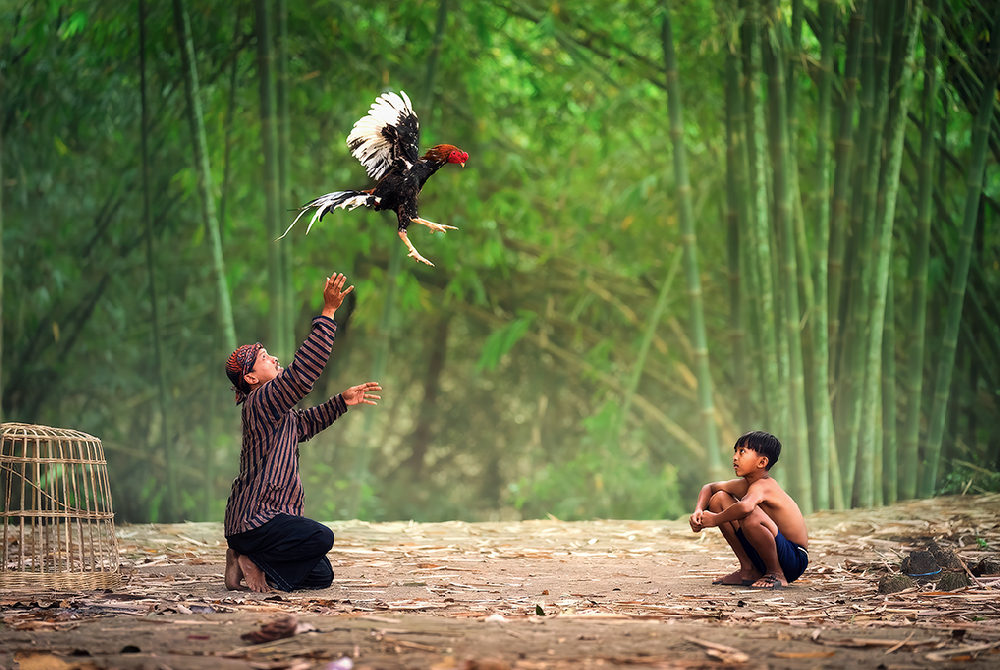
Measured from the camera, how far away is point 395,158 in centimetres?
190

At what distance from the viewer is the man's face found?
231 centimetres

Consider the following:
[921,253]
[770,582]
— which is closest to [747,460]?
[770,582]

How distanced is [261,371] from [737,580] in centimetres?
134

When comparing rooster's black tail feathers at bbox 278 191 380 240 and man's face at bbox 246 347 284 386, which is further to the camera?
man's face at bbox 246 347 284 386

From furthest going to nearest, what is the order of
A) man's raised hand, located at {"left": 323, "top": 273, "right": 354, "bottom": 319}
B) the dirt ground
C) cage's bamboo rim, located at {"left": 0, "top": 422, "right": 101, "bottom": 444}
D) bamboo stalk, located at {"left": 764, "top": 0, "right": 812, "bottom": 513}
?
bamboo stalk, located at {"left": 764, "top": 0, "right": 812, "bottom": 513} → cage's bamboo rim, located at {"left": 0, "top": 422, "right": 101, "bottom": 444} → man's raised hand, located at {"left": 323, "top": 273, "right": 354, "bottom": 319} → the dirt ground

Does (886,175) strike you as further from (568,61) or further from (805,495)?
(568,61)

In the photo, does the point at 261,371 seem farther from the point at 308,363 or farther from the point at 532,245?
the point at 532,245

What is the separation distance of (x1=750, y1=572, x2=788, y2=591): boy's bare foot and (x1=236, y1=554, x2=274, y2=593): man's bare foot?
1221 mm

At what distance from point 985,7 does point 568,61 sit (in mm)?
2210

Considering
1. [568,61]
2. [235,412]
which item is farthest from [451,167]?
[235,412]

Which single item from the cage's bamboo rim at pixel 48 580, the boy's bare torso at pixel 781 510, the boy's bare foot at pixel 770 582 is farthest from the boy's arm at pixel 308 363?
the boy's bare foot at pixel 770 582

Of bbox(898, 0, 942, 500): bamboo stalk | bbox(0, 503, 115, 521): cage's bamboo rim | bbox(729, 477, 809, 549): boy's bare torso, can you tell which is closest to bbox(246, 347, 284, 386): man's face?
bbox(0, 503, 115, 521): cage's bamboo rim

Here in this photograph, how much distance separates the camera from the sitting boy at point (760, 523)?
7.49 ft

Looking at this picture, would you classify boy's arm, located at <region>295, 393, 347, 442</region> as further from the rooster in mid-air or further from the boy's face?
the boy's face
